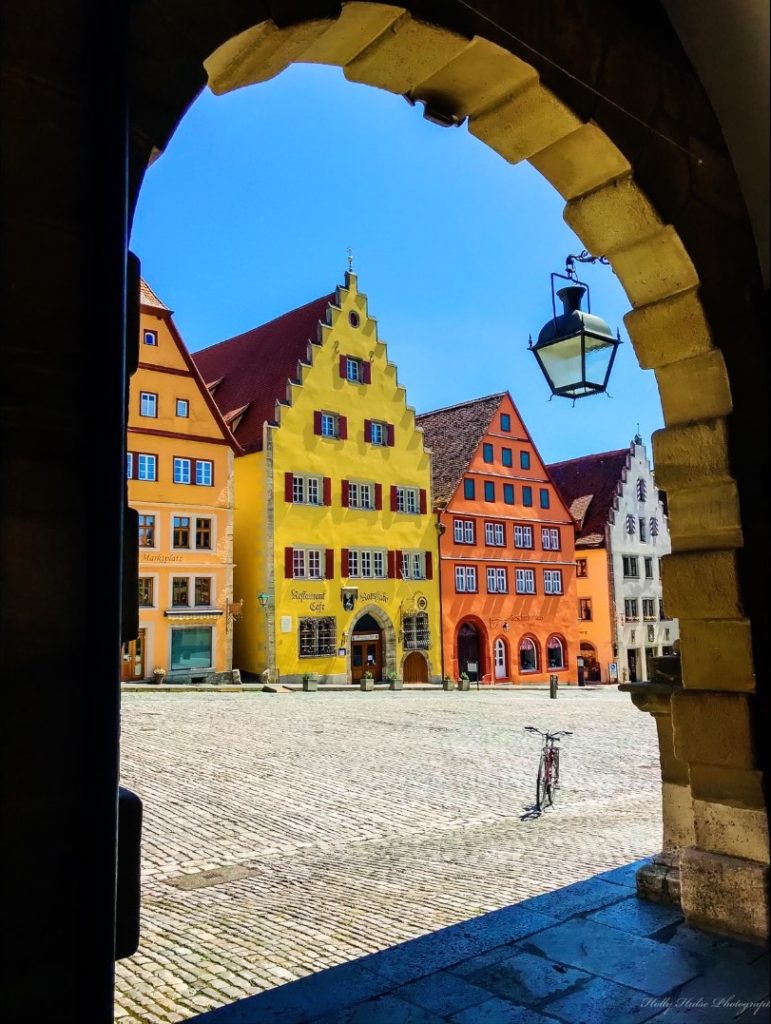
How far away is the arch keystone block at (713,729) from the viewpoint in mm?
3312

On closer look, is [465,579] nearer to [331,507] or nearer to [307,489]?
[331,507]

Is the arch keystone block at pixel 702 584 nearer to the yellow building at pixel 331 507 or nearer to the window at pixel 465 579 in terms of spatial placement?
the yellow building at pixel 331 507

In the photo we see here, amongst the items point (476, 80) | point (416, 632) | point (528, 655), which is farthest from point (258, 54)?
point (528, 655)

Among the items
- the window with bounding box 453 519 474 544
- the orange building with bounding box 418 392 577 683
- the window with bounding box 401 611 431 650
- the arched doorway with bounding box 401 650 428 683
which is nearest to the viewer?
the window with bounding box 401 611 431 650

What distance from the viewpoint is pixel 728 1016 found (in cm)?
251

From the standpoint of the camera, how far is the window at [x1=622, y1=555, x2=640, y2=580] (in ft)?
132

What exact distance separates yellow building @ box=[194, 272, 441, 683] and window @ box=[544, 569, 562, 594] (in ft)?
21.4

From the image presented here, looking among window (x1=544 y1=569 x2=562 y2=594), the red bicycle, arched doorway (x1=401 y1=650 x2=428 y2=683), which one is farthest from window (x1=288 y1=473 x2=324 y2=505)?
the red bicycle

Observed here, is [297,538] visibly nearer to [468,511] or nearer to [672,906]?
[468,511]

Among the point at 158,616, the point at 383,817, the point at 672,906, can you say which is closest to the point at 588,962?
the point at 672,906

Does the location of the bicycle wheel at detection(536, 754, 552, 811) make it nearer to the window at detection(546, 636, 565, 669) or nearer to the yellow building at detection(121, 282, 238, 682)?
the yellow building at detection(121, 282, 238, 682)

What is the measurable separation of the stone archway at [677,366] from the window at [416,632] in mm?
27421

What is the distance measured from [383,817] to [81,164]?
25.6ft

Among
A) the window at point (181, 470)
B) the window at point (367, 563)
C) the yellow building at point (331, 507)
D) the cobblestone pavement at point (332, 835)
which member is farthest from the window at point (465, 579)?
the cobblestone pavement at point (332, 835)
